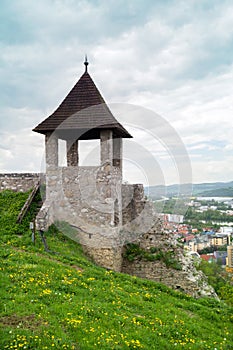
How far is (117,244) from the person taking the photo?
12.7 m

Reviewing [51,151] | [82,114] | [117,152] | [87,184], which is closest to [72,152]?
[51,151]

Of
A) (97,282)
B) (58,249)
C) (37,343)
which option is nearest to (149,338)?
(37,343)

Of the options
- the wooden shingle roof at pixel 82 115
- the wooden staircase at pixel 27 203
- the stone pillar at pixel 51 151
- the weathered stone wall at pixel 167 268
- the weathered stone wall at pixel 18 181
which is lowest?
the weathered stone wall at pixel 167 268

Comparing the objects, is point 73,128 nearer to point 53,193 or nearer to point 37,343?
point 53,193

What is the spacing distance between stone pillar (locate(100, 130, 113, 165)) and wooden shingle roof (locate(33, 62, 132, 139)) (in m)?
0.27

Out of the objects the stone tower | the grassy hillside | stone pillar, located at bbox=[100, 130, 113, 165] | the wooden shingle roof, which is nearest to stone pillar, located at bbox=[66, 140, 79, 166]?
the wooden shingle roof

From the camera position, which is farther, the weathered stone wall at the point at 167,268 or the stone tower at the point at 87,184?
the weathered stone wall at the point at 167,268

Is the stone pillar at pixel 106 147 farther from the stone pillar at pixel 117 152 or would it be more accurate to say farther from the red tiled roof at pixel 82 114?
the stone pillar at pixel 117 152

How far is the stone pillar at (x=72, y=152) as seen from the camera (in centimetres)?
1427

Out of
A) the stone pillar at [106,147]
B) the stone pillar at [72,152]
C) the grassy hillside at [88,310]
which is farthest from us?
the stone pillar at [72,152]

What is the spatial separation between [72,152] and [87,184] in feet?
8.12

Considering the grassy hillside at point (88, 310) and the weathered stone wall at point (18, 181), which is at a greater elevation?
the weathered stone wall at point (18, 181)

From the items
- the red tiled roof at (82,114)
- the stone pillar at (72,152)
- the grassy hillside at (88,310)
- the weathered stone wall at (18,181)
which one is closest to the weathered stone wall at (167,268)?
the grassy hillside at (88,310)

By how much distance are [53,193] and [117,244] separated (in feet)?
9.90
